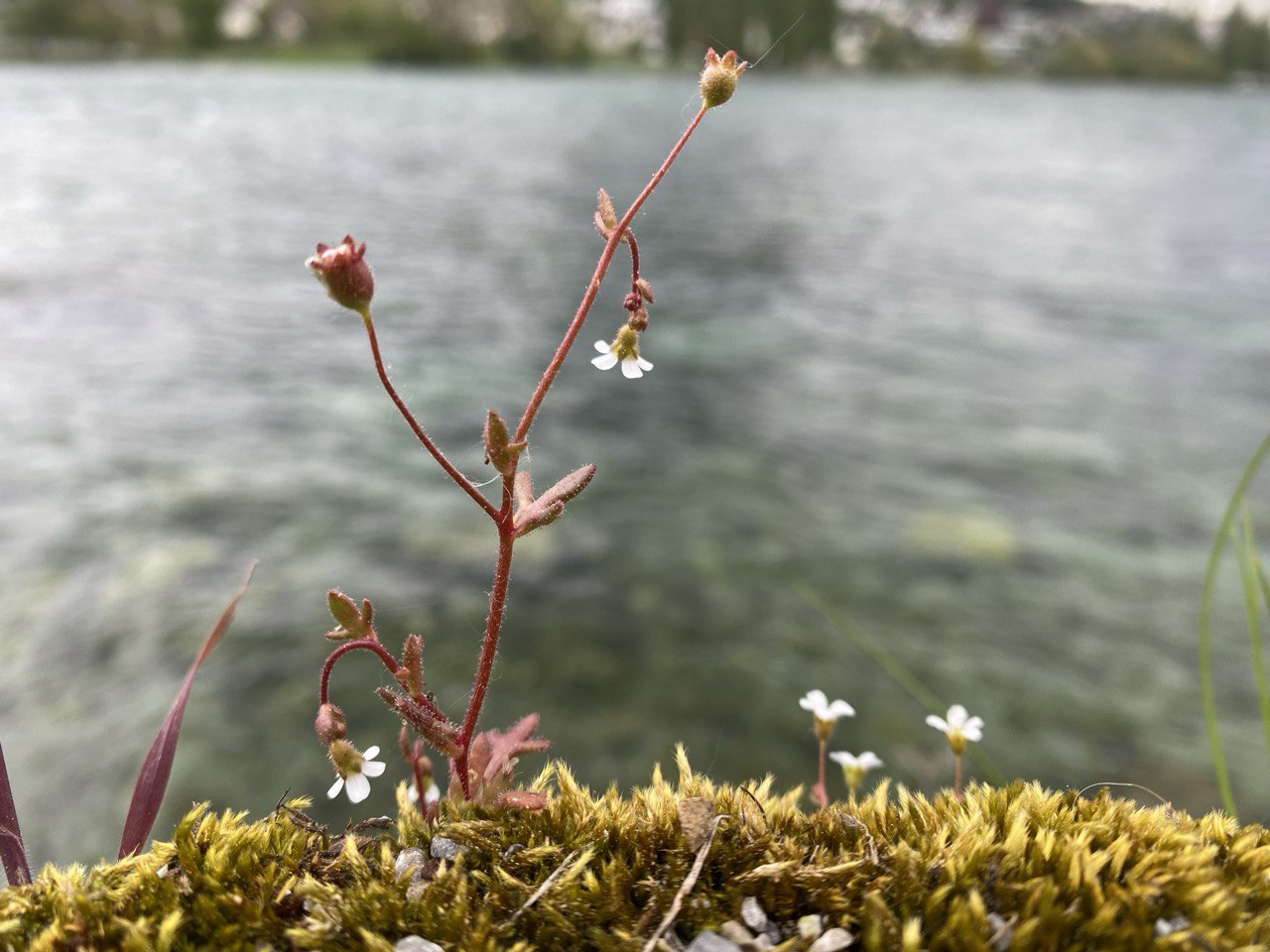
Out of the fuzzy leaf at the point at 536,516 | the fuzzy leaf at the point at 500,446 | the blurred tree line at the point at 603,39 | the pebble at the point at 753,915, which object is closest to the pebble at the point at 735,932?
the pebble at the point at 753,915

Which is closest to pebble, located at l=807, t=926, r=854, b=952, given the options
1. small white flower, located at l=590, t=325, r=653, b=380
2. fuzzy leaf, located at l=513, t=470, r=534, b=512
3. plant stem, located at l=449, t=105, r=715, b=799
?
plant stem, located at l=449, t=105, r=715, b=799

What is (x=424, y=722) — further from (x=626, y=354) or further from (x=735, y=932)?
(x=626, y=354)

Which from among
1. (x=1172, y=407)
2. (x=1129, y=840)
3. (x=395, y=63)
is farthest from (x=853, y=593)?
(x=395, y=63)

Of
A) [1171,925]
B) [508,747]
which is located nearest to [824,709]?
[508,747]

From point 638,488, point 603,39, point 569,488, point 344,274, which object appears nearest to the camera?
point 344,274

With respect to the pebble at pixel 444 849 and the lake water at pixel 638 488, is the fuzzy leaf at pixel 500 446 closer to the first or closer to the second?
the pebble at pixel 444 849

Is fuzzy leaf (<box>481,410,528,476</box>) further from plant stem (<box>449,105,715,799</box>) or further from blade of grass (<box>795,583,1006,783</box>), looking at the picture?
blade of grass (<box>795,583,1006,783</box>)
